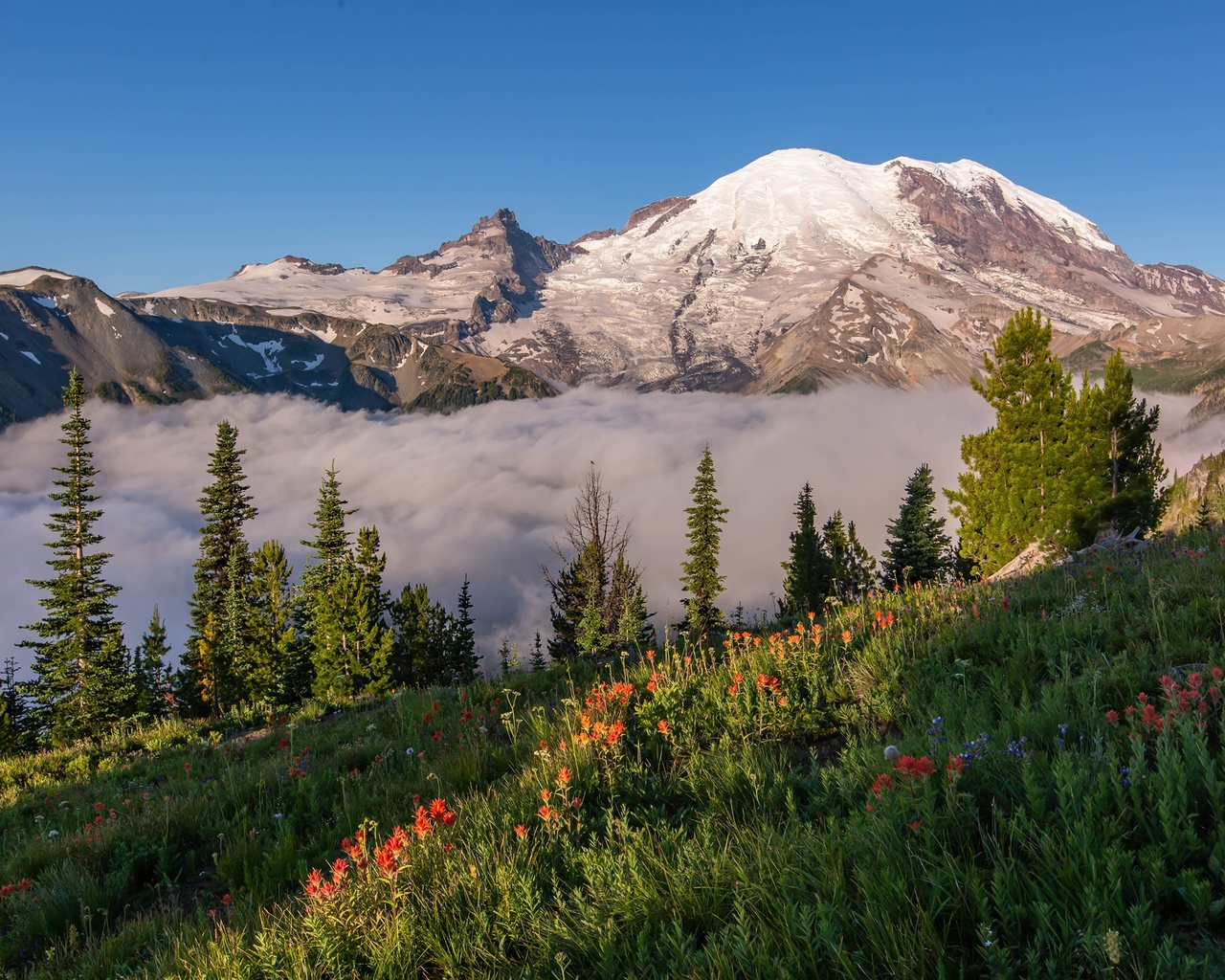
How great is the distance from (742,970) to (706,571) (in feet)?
181

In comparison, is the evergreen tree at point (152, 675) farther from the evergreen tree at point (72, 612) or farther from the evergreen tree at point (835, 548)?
the evergreen tree at point (835, 548)

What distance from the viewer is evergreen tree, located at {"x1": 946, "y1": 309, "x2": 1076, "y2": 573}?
105 ft

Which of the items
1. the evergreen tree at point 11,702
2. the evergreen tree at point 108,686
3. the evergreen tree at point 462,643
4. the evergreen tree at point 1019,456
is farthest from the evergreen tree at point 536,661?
the evergreen tree at point 462,643

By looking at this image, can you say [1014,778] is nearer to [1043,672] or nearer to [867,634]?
[1043,672]

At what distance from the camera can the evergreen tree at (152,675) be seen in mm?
34572

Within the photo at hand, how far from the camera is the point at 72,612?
36.5m

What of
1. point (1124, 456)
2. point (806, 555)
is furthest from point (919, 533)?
point (1124, 456)

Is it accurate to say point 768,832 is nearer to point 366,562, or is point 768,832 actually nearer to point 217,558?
point 366,562

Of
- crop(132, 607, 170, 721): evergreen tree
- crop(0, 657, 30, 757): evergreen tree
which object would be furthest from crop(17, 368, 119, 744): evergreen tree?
crop(132, 607, 170, 721): evergreen tree

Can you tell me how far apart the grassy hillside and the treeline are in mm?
9137

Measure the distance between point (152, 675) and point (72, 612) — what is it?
41.9ft

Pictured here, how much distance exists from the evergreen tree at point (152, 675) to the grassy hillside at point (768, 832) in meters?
12.7

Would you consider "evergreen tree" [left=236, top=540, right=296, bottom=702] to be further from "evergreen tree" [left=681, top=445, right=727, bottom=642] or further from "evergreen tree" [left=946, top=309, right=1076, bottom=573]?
"evergreen tree" [left=946, top=309, right=1076, bottom=573]

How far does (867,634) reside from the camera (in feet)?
22.1
